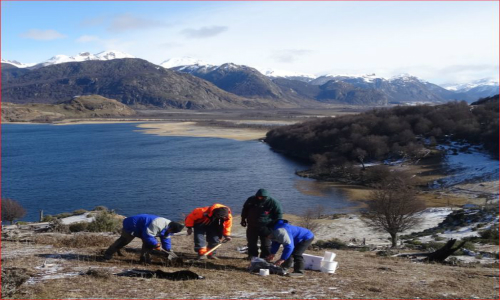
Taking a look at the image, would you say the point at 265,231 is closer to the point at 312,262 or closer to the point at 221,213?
the point at 221,213

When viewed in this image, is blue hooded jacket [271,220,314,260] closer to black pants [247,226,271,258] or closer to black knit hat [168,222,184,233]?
black pants [247,226,271,258]

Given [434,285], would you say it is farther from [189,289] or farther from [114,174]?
[114,174]

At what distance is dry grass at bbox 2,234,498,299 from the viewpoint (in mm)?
7406

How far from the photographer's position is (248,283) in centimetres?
831

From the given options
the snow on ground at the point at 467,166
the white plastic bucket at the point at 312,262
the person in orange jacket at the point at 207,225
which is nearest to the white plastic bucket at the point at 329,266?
the white plastic bucket at the point at 312,262

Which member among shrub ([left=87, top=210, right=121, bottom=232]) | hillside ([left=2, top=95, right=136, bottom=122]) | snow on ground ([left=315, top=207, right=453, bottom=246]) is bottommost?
snow on ground ([left=315, top=207, right=453, bottom=246])

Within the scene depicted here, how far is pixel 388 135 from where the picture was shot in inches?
2975

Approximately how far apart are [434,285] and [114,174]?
49.8 meters

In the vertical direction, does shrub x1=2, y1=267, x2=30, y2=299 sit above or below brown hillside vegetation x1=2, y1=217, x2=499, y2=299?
above

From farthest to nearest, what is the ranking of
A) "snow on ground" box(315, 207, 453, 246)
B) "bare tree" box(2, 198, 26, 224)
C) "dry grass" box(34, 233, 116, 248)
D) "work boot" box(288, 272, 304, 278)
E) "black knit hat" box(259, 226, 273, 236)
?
"bare tree" box(2, 198, 26, 224) → "snow on ground" box(315, 207, 453, 246) → "dry grass" box(34, 233, 116, 248) → "black knit hat" box(259, 226, 273, 236) → "work boot" box(288, 272, 304, 278)

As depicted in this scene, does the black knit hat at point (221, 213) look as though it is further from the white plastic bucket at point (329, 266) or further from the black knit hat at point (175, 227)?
the white plastic bucket at point (329, 266)

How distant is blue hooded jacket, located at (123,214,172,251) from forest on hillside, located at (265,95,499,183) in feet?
178

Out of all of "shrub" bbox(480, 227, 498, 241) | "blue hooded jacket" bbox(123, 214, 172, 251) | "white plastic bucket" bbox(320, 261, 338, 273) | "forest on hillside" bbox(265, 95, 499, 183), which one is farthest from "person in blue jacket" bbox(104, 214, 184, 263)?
"forest on hillside" bbox(265, 95, 499, 183)

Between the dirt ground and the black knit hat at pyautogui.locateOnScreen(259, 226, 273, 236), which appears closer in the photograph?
the dirt ground
